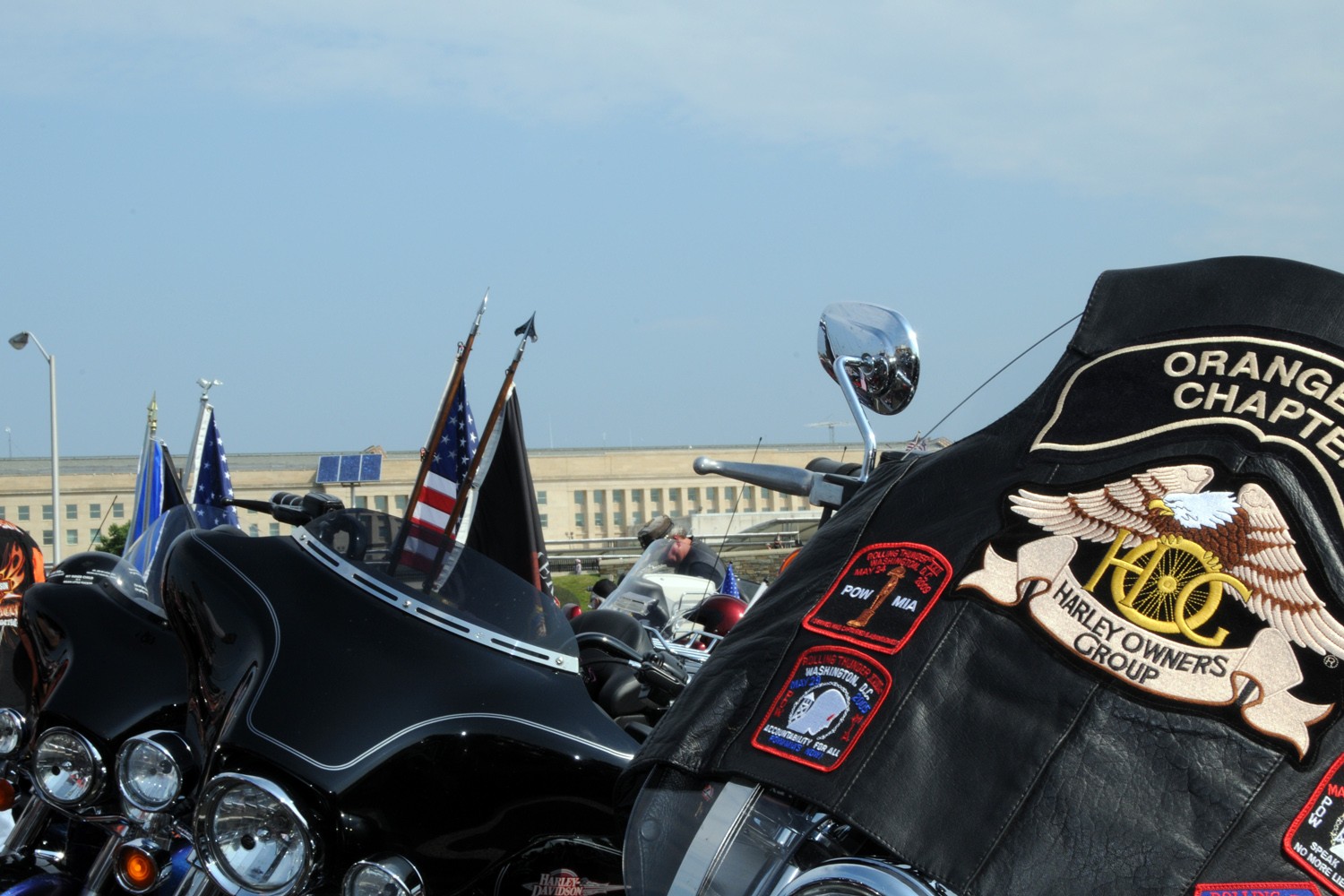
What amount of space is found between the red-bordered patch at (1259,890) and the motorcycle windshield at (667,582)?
13.2ft

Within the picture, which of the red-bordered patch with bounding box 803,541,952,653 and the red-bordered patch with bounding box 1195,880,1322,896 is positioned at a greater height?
the red-bordered patch with bounding box 803,541,952,653

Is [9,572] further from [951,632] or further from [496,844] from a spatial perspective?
[951,632]

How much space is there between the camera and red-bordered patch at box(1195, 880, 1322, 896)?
1.74m

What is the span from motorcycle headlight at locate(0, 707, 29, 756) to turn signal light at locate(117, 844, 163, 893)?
66.9 inches

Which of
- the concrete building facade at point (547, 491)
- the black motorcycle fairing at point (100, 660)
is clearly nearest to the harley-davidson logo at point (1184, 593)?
the black motorcycle fairing at point (100, 660)

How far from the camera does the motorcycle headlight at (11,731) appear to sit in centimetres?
521

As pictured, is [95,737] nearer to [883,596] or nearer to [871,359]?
[871,359]

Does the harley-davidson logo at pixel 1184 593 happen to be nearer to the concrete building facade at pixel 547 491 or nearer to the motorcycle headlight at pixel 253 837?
the motorcycle headlight at pixel 253 837

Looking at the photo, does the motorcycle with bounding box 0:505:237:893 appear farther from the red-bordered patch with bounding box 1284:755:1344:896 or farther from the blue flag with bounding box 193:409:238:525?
the blue flag with bounding box 193:409:238:525

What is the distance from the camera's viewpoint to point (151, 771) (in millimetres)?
3682

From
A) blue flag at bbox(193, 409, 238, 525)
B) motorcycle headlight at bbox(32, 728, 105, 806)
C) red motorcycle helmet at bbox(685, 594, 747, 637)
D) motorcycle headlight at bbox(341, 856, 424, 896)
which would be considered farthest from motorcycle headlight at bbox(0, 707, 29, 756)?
blue flag at bbox(193, 409, 238, 525)

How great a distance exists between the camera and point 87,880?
402cm

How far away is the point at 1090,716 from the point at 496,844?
155cm

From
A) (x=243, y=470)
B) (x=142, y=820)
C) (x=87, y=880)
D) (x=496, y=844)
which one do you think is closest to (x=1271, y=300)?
(x=496, y=844)
